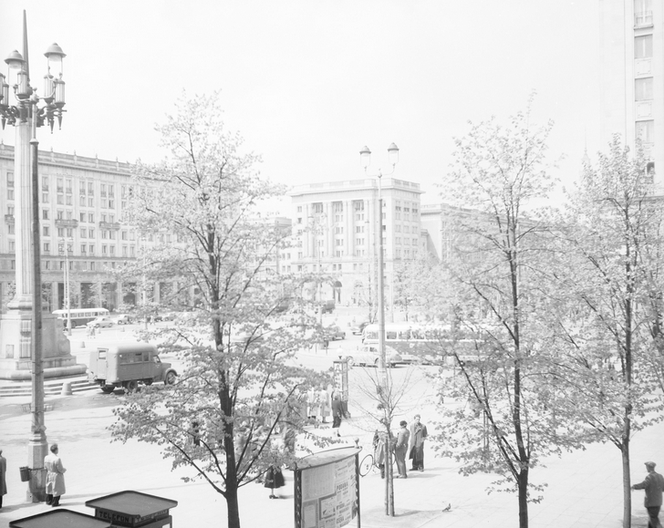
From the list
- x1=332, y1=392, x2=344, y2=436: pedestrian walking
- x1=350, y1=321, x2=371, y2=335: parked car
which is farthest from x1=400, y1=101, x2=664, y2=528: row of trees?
x1=350, y1=321, x2=371, y2=335: parked car

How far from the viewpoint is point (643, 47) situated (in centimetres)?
2556

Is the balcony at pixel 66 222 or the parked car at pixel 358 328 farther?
the parked car at pixel 358 328

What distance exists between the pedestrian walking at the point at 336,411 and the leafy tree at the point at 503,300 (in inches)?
420

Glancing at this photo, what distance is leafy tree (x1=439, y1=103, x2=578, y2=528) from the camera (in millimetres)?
11836

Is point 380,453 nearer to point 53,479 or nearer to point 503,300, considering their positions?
point 503,300

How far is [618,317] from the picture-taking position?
1438 cm

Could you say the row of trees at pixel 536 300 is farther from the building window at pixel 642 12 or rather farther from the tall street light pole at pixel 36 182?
the building window at pixel 642 12

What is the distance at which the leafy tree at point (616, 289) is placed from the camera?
1343 cm

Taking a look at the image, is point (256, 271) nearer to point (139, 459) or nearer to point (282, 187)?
point (282, 187)

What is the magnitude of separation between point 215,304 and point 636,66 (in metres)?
21.7

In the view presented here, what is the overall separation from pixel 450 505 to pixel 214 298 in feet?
25.2

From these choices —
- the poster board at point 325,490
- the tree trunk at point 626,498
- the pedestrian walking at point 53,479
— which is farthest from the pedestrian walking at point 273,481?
the tree trunk at point 626,498

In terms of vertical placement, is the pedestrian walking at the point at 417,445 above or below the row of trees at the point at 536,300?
below

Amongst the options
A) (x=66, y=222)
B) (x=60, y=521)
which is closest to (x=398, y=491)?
(x=60, y=521)
